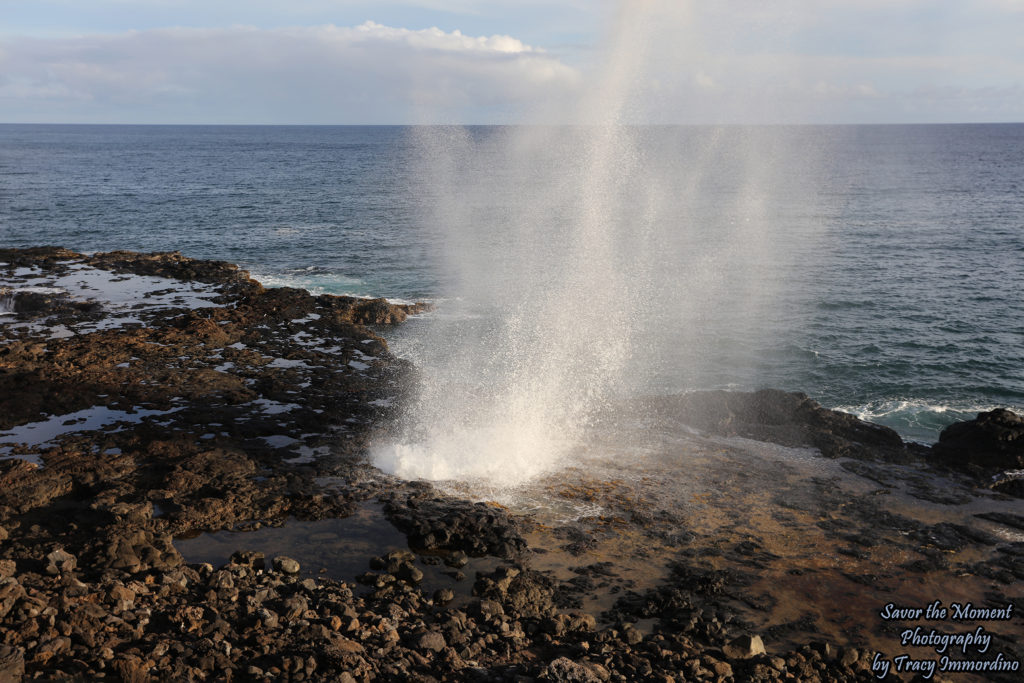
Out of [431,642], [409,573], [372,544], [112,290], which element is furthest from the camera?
[112,290]

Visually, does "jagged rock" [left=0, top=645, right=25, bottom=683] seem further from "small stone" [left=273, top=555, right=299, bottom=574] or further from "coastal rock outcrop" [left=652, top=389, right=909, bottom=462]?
"coastal rock outcrop" [left=652, top=389, right=909, bottom=462]

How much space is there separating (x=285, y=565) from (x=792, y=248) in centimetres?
5685

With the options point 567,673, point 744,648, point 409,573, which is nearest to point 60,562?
point 409,573

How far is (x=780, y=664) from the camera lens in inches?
547

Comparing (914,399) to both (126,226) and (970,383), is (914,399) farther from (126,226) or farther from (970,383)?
(126,226)

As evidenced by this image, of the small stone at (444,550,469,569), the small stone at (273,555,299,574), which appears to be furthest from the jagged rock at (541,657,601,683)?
the small stone at (273,555,299,574)

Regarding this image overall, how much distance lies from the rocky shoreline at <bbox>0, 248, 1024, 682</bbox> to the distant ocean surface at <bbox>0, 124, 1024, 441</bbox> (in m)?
7.95

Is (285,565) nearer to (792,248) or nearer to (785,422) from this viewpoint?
(785,422)

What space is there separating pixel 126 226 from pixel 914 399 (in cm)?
7153

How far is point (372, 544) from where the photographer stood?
1789cm

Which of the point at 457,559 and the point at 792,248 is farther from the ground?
the point at 792,248

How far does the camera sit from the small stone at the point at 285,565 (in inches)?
637

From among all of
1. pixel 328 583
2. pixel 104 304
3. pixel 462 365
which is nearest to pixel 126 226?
pixel 104 304

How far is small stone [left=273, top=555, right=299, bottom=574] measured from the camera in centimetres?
1619
